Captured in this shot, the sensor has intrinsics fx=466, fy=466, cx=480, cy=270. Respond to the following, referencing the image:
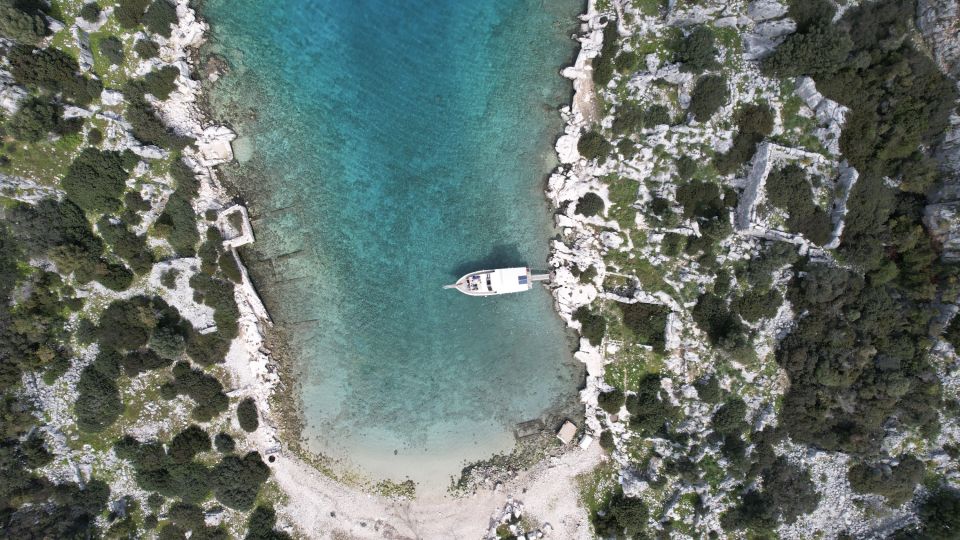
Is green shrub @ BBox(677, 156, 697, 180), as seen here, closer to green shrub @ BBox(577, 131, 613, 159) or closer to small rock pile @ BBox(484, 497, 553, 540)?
green shrub @ BBox(577, 131, 613, 159)

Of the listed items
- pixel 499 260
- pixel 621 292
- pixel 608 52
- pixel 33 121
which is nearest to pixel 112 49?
pixel 33 121

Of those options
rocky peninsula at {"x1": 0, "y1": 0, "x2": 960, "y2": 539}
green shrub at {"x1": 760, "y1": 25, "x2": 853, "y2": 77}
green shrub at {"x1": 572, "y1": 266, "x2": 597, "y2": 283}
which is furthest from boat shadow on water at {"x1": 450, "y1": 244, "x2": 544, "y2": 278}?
green shrub at {"x1": 760, "y1": 25, "x2": 853, "y2": 77}

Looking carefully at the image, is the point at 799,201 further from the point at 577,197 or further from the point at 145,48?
the point at 145,48

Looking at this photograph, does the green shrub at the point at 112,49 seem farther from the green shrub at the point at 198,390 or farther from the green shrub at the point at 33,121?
the green shrub at the point at 198,390

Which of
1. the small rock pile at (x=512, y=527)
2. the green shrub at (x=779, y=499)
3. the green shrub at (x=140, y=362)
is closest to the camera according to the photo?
the green shrub at (x=779, y=499)

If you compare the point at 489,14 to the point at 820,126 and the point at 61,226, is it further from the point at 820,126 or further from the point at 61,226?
the point at 61,226

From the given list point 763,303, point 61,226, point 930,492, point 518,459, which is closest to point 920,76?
point 763,303

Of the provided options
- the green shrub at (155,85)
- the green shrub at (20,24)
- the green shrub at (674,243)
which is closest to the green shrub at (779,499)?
the green shrub at (674,243)
